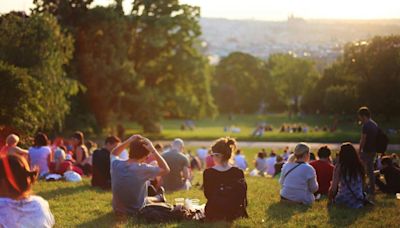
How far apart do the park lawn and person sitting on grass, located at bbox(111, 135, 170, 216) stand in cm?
32

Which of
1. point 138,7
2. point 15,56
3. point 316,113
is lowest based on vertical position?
point 316,113

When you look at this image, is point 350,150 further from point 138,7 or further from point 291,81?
point 291,81

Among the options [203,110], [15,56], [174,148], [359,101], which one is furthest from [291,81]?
[174,148]

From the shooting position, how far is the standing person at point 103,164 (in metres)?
13.2

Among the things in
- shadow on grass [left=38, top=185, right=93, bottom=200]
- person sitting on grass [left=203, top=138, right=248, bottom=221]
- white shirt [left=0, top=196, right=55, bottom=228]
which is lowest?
shadow on grass [left=38, top=185, right=93, bottom=200]

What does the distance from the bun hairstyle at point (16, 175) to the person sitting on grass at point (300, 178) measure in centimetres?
640

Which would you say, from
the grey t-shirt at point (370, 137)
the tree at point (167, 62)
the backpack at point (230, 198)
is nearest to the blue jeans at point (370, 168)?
the grey t-shirt at point (370, 137)

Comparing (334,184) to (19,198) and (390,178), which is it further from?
(19,198)

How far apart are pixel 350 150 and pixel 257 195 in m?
2.99

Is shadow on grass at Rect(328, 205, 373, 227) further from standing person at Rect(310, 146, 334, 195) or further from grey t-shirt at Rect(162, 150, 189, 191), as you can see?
grey t-shirt at Rect(162, 150, 189, 191)

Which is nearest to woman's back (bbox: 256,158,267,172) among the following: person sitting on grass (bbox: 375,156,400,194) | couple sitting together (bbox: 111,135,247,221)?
person sitting on grass (bbox: 375,156,400,194)

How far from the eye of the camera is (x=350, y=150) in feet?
33.7

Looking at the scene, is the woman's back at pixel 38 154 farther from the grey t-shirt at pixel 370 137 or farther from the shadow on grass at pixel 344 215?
the grey t-shirt at pixel 370 137

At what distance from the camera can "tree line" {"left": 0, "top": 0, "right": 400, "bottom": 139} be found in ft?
78.4
